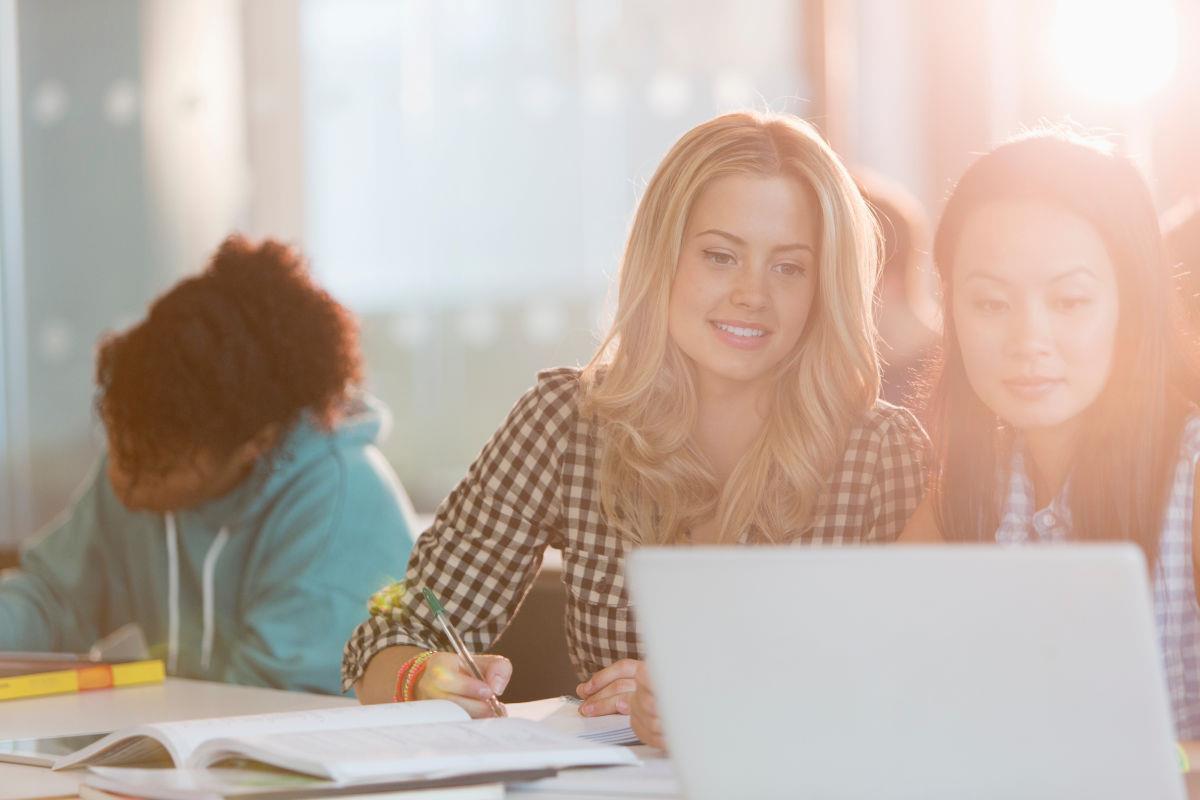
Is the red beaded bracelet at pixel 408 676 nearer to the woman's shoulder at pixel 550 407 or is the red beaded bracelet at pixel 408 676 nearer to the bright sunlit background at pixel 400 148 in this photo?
the woman's shoulder at pixel 550 407

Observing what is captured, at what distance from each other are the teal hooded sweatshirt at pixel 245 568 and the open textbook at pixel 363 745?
831 millimetres

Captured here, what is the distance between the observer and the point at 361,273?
13.0 ft

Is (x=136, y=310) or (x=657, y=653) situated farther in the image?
(x=136, y=310)

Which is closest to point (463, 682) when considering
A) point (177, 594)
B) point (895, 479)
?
point (895, 479)

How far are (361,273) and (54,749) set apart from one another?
255cm

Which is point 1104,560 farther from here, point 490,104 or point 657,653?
point 490,104

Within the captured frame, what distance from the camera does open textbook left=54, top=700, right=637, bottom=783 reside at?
1203 millimetres

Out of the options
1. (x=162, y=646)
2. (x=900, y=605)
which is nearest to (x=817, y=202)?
(x=900, y=605)

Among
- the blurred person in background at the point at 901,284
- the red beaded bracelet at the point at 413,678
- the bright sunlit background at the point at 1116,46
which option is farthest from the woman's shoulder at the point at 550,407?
Answer: the bright sunlit background at the point at 1116,46

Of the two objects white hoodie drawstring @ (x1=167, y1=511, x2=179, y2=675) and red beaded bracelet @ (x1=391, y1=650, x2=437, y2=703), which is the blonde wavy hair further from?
white hoodie drawstring @ (x1=167, y1=511, x2=179, y2=675)

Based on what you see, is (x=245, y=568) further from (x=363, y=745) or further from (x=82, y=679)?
(x=363, y=745)

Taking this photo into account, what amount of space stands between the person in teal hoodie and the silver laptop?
53.1 inches

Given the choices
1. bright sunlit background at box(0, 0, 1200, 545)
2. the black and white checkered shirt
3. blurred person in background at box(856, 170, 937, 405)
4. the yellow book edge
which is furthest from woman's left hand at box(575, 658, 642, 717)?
bright sunlit background at box(0, 0, 1200, 545)

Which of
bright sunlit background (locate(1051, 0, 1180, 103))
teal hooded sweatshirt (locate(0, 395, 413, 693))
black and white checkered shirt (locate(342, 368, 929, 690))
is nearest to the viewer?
black and white checkered shirt (locate(342, 368, 929, 690))
